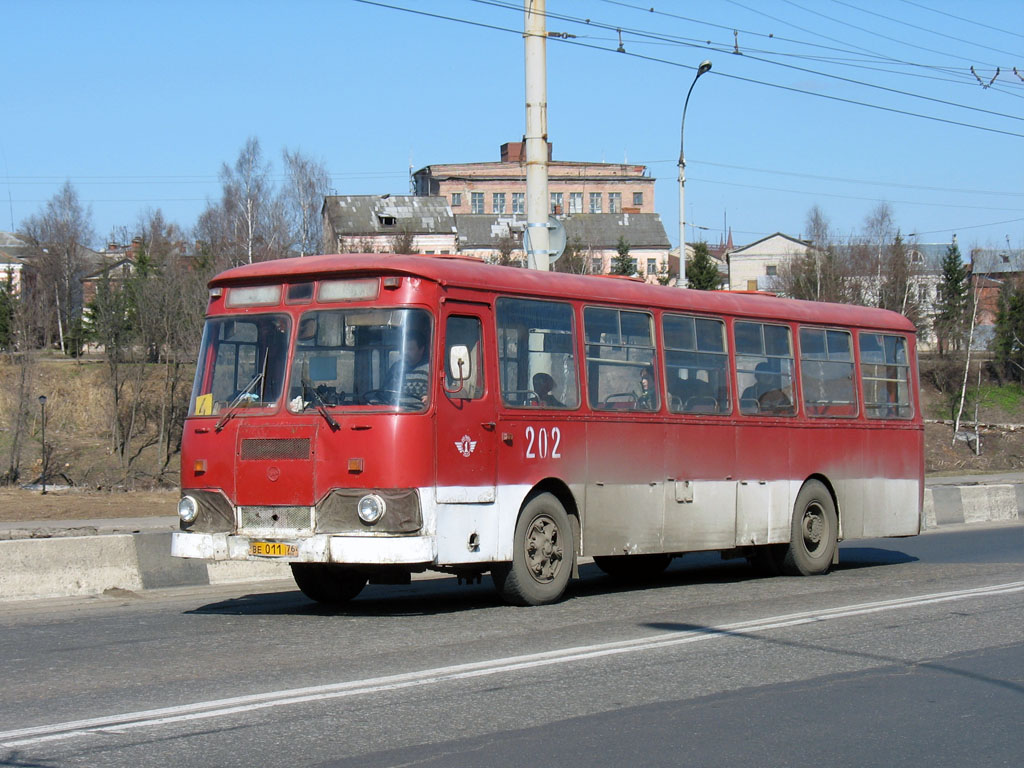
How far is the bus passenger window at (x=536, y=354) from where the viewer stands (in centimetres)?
1153

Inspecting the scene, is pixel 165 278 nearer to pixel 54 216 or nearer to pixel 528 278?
pixel 54 216

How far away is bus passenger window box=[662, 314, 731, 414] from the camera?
1352 centimetres

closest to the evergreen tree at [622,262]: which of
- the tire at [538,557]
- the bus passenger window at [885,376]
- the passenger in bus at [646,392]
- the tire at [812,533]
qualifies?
the bus passenger window at [885,376]

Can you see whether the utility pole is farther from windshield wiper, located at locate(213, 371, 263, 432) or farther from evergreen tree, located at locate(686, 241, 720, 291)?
evergreen tree, located at locate(686, 241, 720, 291)

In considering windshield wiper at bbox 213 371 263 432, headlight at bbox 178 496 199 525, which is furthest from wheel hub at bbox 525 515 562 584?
headlight at bbox 178 496 199 525

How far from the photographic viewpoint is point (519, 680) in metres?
7.97

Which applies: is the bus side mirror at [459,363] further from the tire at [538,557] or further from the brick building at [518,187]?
the brick building at [518,187]

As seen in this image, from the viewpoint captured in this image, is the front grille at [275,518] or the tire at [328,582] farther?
the tire at [328,582]

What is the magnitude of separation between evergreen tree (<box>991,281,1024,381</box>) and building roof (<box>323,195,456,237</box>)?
1855 inches

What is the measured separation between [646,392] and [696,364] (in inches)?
37.9

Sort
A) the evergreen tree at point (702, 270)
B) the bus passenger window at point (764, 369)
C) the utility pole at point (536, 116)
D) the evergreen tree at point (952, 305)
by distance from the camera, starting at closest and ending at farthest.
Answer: the bus passenger window at point (764, 369), the utility pole at point (536, 116), the evergreen tree at point (952, 305), the evergreen tree at point (702, 270)

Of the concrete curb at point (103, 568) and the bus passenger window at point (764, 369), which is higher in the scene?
the bus passenger window at point (764, 369)

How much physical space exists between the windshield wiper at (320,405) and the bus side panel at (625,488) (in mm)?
2814

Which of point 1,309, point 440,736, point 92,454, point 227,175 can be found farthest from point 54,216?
point 440,736
